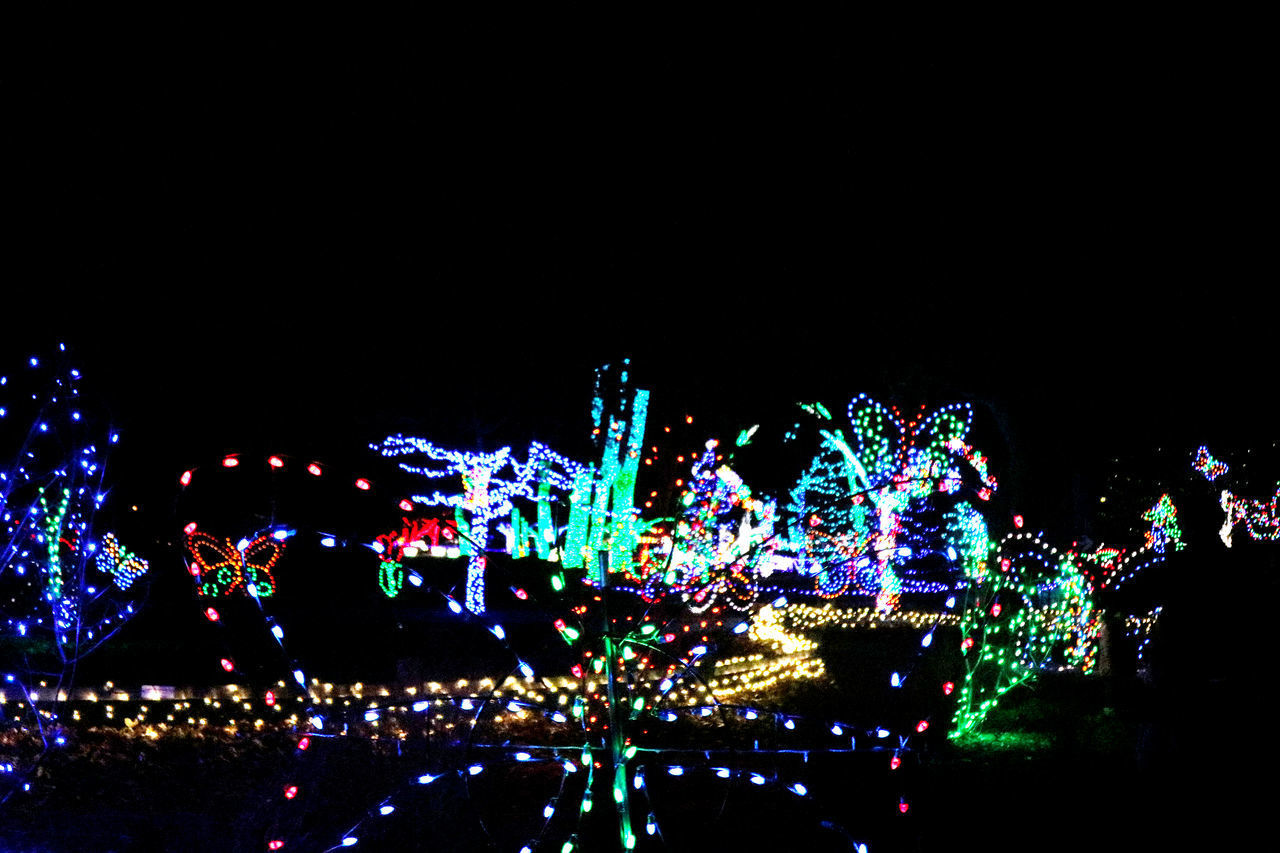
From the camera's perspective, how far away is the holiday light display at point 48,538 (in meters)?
6.41

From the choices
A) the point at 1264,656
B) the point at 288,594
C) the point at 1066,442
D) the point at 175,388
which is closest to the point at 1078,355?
the point at 1066,442

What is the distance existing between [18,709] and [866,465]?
12.8 m

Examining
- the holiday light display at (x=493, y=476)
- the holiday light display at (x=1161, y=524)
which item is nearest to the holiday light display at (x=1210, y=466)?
the holiday light display at (x=1161, y=524)

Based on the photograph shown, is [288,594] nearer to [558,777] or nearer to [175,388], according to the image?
[175,388]

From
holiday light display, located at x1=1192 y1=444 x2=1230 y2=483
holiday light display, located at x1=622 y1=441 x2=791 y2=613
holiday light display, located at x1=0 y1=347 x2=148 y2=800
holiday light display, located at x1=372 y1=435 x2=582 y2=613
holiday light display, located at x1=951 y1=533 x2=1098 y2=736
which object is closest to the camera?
holiday light display, located at x1=0 y1=347 x2=148 y2=800

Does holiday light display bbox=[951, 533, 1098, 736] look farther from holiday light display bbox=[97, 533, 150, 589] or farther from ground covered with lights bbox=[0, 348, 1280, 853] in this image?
holiday light display bbox=[97, 533, 150, 589]

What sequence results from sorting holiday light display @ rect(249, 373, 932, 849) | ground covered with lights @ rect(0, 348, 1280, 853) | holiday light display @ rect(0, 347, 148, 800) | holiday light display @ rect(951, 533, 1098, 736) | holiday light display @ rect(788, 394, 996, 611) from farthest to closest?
1. holiday light display @ rect(788, 394, 996, 611)
2. holiday light display @ rect(951, 533, 1098, 736)
3. holiday light display @ rect(0, 347, 148, 800)
4. ground covered with lights @ rect(0, 348, 1280, 853)
5. holiday light display @ rect(249, 373, 932, 849)

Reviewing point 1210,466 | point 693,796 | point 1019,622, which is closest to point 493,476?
point 1019,622

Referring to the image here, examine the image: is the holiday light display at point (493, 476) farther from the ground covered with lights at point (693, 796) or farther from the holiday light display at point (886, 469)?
the ground covered with lights at point (693, 796)

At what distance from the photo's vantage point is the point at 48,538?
273 inches

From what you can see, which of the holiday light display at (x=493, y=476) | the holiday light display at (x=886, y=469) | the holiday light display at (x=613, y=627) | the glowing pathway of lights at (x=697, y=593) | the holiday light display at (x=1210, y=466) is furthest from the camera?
the holiday light display at (x=493, y=476)

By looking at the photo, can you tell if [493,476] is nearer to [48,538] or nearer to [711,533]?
[711,533]

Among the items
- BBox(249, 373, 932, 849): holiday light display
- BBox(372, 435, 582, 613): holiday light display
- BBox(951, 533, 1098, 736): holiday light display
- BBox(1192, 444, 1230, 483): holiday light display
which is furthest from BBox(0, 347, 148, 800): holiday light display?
BBox(1192, 444, 1230, 483): holiday light display

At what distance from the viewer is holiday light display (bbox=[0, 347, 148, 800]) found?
21.0 feet
